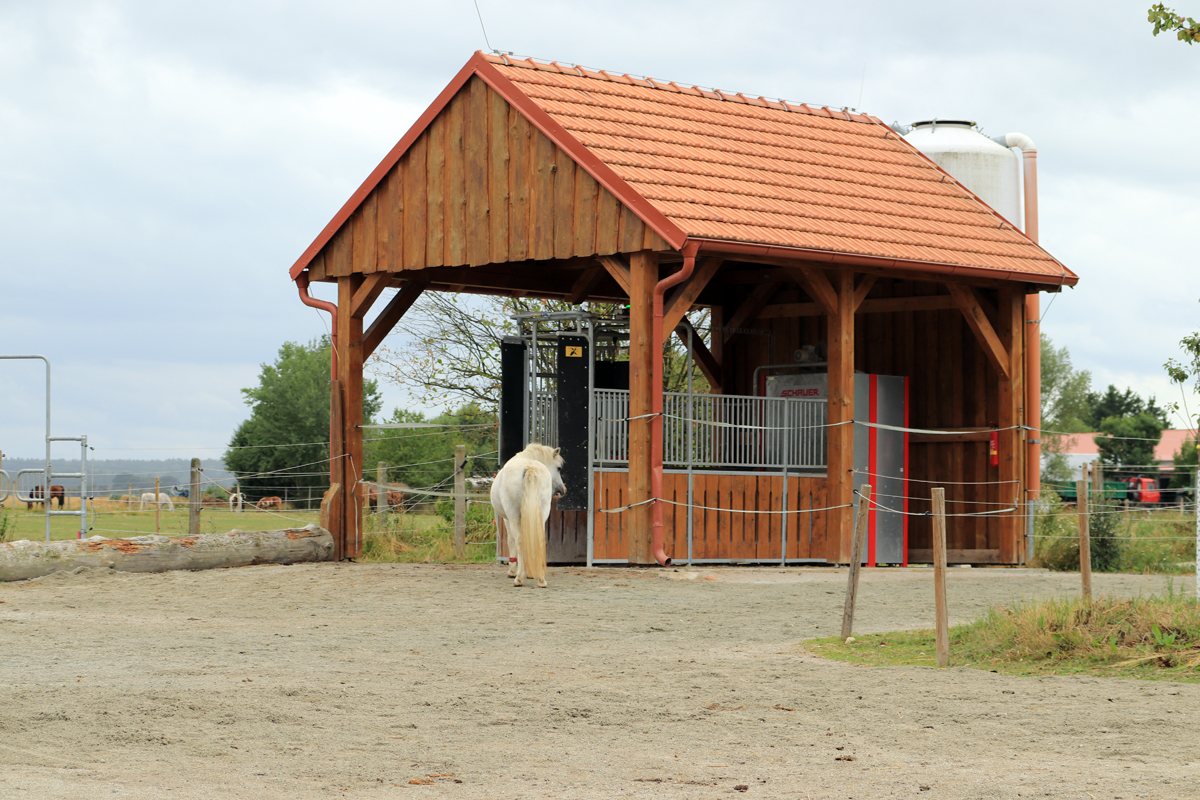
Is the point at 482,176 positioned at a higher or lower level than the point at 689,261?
higher

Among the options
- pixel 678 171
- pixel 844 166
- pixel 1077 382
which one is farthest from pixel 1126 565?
pixel 1077 382

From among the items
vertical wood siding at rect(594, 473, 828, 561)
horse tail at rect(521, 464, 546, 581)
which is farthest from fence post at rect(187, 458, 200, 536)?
horse tail at rect(521, 464, 546, 581)

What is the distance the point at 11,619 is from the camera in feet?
39.9

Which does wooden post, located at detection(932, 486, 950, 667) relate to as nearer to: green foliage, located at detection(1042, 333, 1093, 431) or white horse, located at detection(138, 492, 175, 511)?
white horse, located at detection(138, 492, 175, 511)

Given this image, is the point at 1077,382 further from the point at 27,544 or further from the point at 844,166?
the point at 27,544

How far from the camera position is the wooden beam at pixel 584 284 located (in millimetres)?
21438

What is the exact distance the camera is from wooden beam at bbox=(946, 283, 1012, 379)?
62.7 feet

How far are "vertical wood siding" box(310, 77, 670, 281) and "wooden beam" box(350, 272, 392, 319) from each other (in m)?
0.20

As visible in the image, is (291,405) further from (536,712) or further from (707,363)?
(536,712)

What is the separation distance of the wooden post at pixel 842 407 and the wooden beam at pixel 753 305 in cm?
395

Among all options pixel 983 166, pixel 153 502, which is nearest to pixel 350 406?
pixel 983 166

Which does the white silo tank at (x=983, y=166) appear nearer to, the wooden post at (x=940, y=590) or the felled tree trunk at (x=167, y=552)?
the felled tree trunk at (x=167, y=552)

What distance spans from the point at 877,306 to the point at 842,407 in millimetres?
3320

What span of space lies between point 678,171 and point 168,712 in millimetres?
11381
